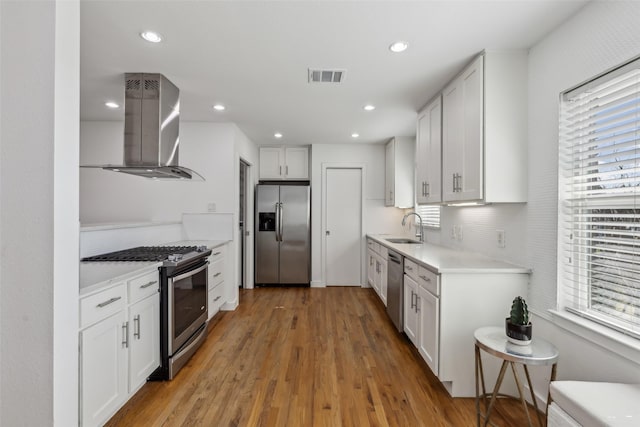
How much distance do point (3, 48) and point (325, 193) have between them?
4.12 metres

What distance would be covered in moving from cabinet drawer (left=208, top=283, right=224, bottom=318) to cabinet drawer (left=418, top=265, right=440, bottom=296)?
2220mm

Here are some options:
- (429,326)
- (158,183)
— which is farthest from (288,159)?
(429,326)

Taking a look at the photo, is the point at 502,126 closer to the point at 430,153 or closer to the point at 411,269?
the point at 430,153

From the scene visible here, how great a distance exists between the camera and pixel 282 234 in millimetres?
5008

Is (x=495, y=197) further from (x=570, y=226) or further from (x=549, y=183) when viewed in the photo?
(x=570, y=226)

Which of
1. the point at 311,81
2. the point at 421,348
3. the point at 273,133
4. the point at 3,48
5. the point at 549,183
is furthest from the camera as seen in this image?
the point at 273,133

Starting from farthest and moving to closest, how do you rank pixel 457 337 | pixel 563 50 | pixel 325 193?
pixel 325 193
pixel 457 337
pixel 563 50

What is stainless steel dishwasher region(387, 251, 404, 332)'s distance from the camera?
299cm

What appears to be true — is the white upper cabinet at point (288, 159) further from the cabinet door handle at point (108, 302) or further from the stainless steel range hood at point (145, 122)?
the cabinet door handle at point (108, 302)

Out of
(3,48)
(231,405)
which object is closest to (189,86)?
(3,48)

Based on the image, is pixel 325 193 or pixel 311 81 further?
pixel 325 193

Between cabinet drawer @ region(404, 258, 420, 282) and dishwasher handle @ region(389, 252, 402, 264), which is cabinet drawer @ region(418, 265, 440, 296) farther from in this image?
dishwasher handle @ region(389, 252, 402, 264)

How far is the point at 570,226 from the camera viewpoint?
1.82 m

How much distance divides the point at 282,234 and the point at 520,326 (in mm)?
3794
